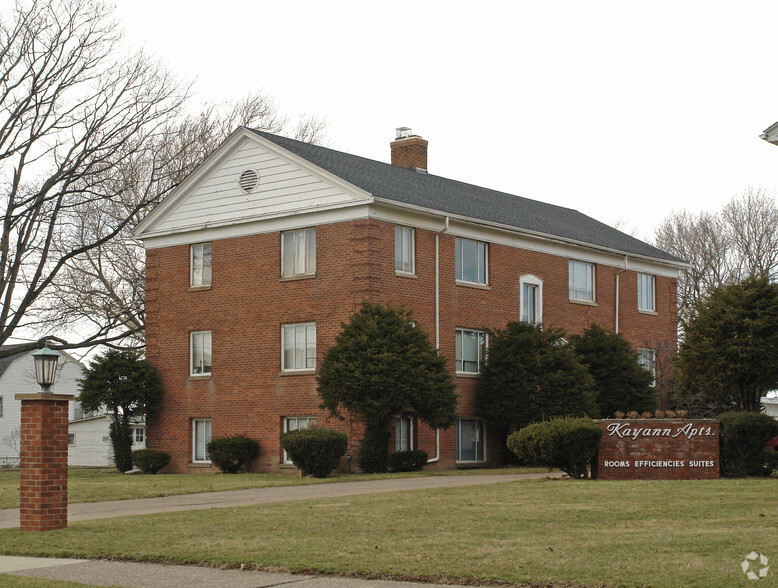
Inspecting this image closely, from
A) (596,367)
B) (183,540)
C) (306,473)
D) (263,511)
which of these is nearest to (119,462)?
(306,473)

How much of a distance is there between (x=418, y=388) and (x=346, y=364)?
1.94 meters

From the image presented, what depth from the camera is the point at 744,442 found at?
2195 centimetres

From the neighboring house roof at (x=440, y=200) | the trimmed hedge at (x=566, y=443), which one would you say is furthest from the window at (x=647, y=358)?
the trimmed hedge at (x=566, y=443)

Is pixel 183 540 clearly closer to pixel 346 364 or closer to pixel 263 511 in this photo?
pixel 263 511

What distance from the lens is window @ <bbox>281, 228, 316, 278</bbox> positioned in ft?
109

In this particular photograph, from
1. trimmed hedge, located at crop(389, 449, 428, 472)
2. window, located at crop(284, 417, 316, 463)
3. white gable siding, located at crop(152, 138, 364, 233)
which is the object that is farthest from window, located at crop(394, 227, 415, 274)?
trimmed hedge, located at crop(389, 449, 428, 472)

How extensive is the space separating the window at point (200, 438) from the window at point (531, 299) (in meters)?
10.7

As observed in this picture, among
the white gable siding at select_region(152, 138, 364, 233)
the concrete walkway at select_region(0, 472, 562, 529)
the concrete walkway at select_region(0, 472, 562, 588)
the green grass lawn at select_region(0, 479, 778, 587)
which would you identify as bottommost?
the concrete walkway at select_region(0, 472, 562, 529)

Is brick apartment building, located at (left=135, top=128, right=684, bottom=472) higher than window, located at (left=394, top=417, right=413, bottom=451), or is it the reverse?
brick apartment building, located at (left=135, top=128, right=684, bottom=472)

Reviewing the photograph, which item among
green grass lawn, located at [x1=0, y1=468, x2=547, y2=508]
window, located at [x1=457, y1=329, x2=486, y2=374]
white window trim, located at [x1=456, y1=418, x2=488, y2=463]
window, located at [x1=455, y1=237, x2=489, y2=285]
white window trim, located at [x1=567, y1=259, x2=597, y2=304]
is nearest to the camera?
green grass lawn, located at [x1=0, y1=468, x2=547, y2=508]

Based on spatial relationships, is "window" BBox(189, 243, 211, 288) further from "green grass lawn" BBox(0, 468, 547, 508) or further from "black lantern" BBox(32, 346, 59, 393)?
"black lantern" BBox(32, 346, 59, 393)

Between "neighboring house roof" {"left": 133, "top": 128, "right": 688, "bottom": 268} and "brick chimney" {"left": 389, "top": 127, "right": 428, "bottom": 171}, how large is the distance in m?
0.94

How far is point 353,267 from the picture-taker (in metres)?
31.7

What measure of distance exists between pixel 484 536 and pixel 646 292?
101ft
